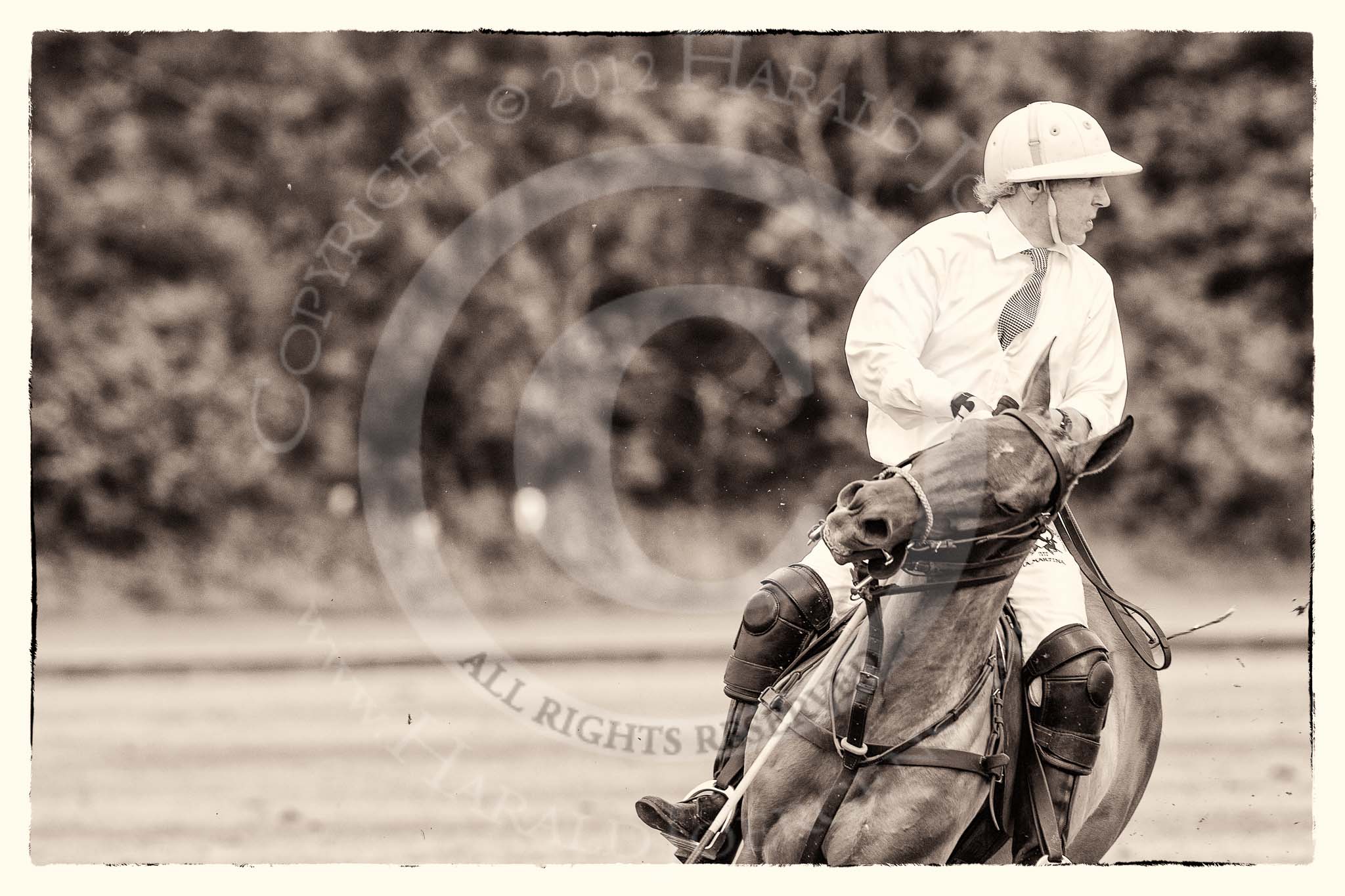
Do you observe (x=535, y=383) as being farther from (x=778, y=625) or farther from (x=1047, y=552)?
(x=1047, y=552)

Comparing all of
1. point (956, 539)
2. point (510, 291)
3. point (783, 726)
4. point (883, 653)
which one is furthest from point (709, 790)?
point (510, 291)

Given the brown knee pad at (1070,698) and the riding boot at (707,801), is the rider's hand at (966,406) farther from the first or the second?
the riding boot at (707,801)

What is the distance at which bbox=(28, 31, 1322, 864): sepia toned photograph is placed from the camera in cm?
994

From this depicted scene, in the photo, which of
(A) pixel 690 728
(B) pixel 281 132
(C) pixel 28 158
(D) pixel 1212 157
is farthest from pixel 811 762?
(B) pixel 281 132

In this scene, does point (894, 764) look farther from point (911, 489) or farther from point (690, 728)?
point (690, 728)

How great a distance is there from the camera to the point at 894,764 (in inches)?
145

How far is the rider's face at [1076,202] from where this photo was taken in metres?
4.25

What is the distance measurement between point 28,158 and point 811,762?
3.66 meters

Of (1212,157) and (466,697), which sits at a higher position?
(1212,157)

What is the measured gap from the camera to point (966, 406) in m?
3.72

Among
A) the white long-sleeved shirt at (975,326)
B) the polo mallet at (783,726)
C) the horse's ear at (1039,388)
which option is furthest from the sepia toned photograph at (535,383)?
the horse's ear at (1039,388)

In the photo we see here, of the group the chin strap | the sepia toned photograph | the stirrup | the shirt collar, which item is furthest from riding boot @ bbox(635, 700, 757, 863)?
the sepia toned photograph

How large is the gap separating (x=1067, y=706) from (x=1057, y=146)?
1.64 metres

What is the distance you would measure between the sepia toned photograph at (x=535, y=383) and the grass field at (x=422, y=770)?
0.06 m
